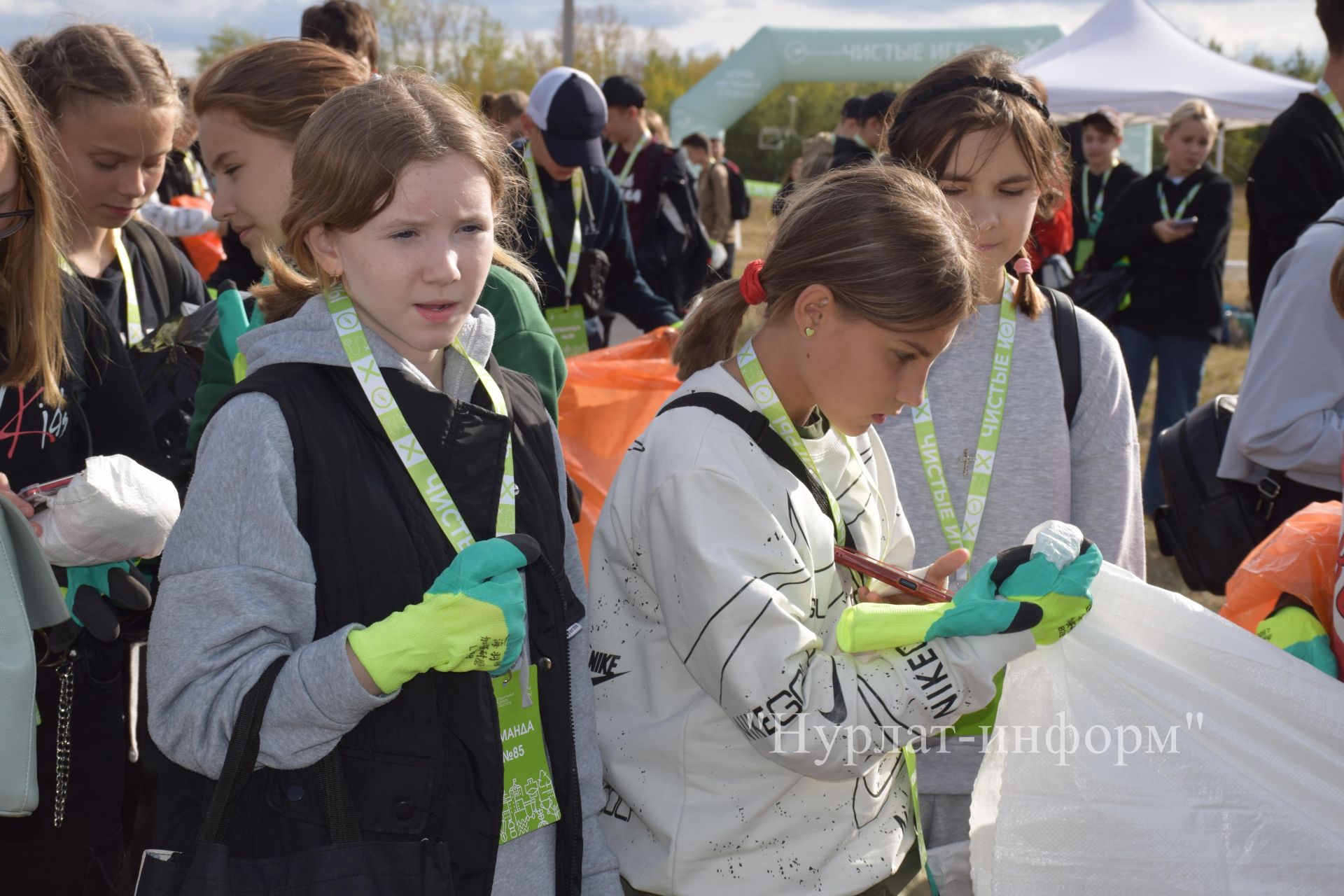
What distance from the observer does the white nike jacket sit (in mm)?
1604

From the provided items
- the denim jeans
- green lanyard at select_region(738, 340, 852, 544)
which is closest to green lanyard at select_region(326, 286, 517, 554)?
green lanyard at select_region(738, 340, 852, 544)

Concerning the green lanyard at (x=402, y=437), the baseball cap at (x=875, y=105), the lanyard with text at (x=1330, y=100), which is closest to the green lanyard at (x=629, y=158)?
the baseball cap at (x=875, y=105)

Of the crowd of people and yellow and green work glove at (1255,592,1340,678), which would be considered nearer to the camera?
the crowd of people

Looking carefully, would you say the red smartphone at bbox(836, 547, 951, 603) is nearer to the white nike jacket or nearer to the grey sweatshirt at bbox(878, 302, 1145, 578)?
the white nike jacket

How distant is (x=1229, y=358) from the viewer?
11.1 metres

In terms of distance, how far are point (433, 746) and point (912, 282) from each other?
979 millimetres

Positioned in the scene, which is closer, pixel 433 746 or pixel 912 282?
pixel 433 746

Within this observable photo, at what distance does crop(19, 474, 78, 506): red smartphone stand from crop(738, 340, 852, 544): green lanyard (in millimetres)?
1135

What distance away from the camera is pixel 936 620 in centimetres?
165

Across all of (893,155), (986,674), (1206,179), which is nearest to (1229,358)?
(1206,179)

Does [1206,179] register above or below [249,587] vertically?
below

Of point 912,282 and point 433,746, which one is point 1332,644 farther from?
point 433,746

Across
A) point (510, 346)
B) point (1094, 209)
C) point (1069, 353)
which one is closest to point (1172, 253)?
point (1094, 209)

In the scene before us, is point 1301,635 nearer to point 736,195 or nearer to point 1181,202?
point 1181,202
